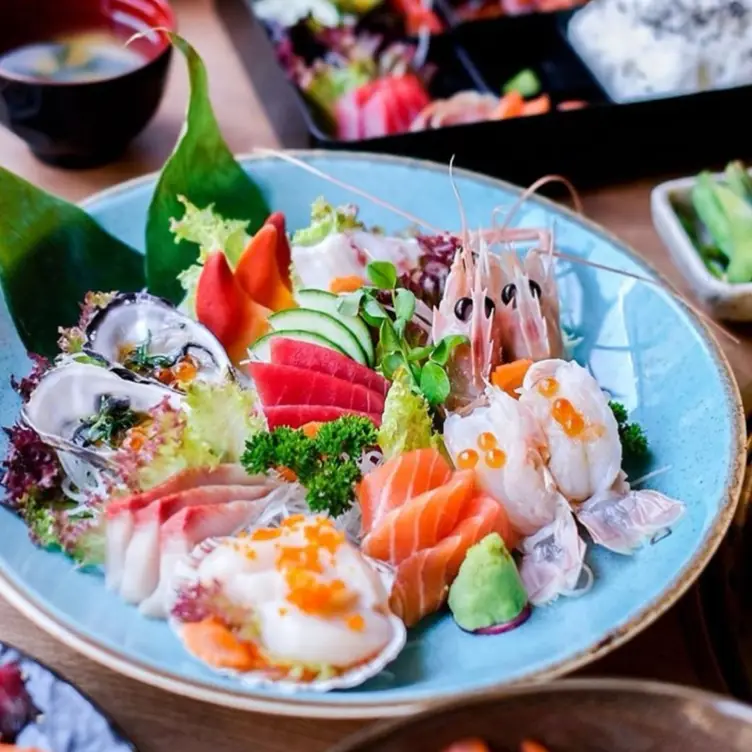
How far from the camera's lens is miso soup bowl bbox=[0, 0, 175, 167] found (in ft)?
5.48

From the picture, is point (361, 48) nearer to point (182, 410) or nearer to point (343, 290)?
point (343, 290)

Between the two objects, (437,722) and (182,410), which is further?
(182,410)

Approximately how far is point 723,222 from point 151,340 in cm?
105

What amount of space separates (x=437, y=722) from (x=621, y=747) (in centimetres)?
17

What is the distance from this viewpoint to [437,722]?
0.83 m

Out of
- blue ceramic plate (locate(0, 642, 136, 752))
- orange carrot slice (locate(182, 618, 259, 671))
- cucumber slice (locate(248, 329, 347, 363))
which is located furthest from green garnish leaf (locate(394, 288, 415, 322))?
blue ceramic plate (locate(0, 642, 136, 752))

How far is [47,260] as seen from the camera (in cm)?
142

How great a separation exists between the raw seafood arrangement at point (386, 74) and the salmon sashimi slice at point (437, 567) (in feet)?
3.48

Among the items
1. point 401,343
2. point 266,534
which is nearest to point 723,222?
point 401,343

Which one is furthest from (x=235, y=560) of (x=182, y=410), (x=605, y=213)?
(x=605, y=213)

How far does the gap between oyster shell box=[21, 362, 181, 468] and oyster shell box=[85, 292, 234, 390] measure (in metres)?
0.05

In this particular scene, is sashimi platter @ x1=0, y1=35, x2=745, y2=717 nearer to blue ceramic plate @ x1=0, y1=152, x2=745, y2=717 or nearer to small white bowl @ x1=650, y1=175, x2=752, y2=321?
blue ceramic plate @ x1=0, y1=152, x2=745, y2=717

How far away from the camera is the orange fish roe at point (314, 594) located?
99cm

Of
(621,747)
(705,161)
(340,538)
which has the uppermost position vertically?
(340,538)
